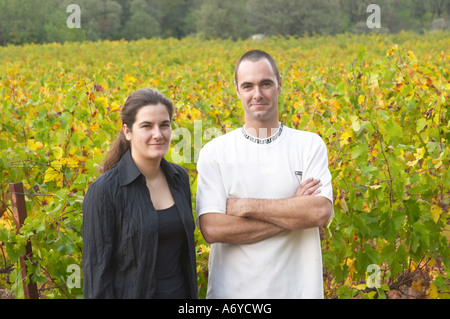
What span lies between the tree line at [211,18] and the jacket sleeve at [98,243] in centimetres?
4047

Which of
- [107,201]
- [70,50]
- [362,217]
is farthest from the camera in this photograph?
[70,50]

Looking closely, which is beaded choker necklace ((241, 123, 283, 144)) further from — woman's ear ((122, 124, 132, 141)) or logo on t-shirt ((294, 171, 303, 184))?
woman's ear ((122, 124, 132, 141))

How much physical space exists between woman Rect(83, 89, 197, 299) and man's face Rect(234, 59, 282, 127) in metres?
0.31

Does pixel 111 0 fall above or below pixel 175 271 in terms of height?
above

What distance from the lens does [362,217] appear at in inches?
112

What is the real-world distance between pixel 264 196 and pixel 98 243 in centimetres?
67

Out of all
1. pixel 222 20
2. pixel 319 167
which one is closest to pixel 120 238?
pixel 319 167

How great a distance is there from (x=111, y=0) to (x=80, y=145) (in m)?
50.8

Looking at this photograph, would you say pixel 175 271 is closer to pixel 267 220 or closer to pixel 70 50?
pixel 267 220

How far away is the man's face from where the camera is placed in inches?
86.7

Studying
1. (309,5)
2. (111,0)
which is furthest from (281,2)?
(111,0)

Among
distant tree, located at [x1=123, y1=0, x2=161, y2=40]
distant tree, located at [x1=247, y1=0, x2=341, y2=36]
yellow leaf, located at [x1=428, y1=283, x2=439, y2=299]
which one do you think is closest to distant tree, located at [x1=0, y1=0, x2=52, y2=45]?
Answer: distant tree, located at [x1=123, y1=0, x2=161, y2=40]

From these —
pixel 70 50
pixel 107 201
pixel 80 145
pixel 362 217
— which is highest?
pixel 70 50
